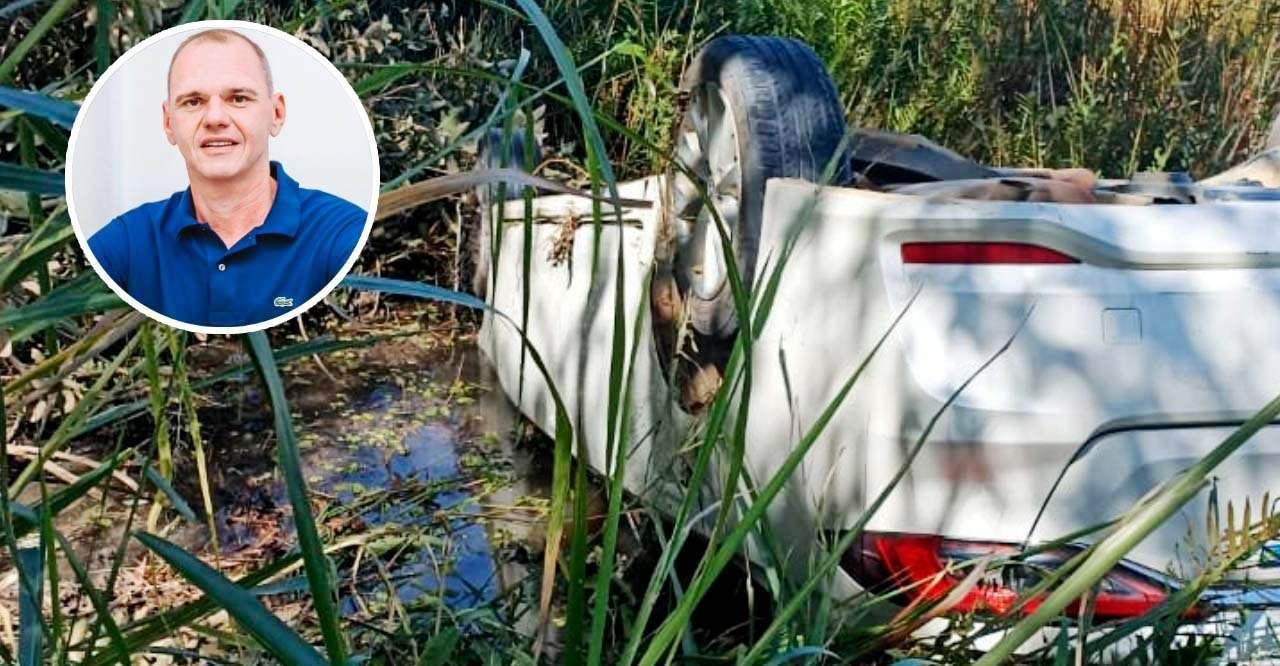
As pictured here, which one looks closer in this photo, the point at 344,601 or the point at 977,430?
the point at 977,430

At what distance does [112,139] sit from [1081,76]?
21.5 feet

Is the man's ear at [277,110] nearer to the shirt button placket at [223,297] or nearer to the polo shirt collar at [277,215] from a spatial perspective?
the polo shirt collar at [277,215]

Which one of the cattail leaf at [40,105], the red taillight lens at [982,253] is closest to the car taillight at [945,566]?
the red taillight lens at [982,253]

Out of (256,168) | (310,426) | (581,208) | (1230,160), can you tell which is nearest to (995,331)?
(256,168)

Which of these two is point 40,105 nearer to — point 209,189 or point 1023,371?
point 209,189

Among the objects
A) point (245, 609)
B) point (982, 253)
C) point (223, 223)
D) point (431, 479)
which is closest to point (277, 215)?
point (223, 223)

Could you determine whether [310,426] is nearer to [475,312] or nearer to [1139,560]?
[475,312]

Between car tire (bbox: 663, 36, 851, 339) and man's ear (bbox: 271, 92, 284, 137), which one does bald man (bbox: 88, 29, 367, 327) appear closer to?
man's ear (bbox: 271, 92, 284, 137)

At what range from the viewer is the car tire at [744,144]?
9.46ft

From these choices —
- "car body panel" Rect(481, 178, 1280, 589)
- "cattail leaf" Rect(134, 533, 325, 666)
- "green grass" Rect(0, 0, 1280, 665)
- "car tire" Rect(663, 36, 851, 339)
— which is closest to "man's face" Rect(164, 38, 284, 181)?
"green grass" Rect(0, 0, 1280, 665)

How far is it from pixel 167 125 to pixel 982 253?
1342mm

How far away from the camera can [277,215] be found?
1.33 m

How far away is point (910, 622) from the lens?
1.93m

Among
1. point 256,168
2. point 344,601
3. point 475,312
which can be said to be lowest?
point 475,312
